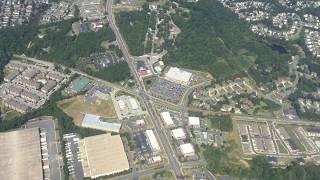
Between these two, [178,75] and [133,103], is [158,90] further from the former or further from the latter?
[133,103]

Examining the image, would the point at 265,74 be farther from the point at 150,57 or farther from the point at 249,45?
the point at 150,57

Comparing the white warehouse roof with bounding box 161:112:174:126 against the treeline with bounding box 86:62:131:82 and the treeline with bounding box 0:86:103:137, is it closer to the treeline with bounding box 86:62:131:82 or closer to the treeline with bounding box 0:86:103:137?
the treeline with bounding box 0:86:103:137

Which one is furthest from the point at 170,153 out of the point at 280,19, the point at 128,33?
the point at 280,19

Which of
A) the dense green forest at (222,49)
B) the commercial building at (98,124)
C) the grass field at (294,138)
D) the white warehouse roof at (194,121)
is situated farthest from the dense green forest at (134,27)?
the grass field at (294,138)

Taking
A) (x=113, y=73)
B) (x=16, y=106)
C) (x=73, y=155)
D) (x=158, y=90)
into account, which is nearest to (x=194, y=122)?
(x=158, y=90)

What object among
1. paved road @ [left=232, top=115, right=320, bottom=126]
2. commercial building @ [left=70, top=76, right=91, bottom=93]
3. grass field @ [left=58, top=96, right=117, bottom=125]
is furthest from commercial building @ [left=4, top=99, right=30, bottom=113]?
paved road @ [left=232, top=115, right=320, bottom=126]
